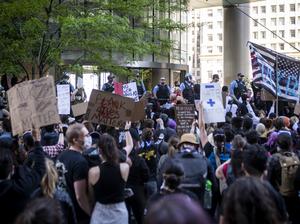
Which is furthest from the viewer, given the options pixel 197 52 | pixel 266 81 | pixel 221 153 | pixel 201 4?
pixel 197 52

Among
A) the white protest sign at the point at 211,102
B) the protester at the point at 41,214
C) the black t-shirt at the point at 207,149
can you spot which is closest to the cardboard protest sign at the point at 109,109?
the black t-shirt at the point at 207,149

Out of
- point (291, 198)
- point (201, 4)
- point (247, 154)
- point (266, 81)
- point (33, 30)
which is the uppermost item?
point (201, 4)

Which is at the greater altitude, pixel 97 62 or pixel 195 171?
pixel 97 62

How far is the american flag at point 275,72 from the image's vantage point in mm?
13914

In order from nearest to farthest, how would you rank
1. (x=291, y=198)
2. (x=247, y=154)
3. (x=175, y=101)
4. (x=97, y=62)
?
(x=247, y=154)
(x=291, y=198)
(x=97, y=62)
(x=175, y=101)

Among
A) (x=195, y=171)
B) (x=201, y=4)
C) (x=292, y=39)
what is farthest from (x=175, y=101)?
(x=292, y=39)

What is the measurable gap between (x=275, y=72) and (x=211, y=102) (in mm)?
4018

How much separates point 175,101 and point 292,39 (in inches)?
4237

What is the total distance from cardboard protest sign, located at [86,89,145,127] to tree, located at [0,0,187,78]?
17.9 feet

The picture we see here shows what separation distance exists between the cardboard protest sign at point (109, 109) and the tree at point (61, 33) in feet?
17.9

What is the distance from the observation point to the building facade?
120m

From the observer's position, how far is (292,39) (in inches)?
4737

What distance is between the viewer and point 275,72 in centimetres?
1420

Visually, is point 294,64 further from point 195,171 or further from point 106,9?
point 195,171
